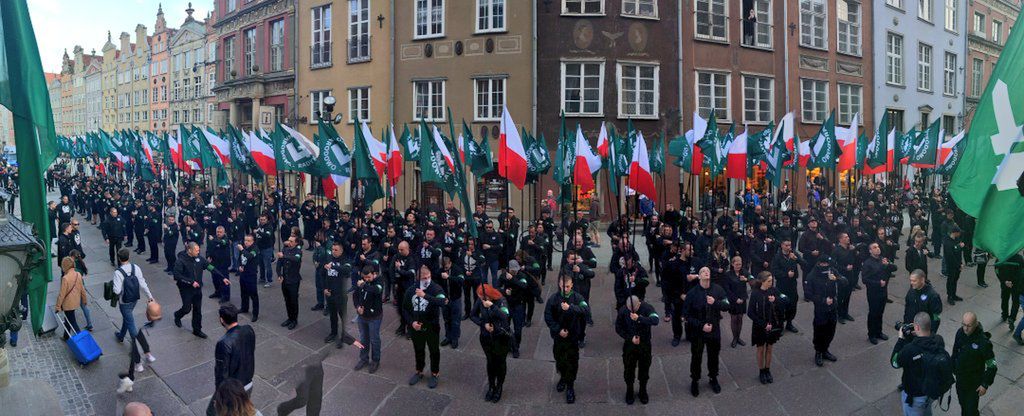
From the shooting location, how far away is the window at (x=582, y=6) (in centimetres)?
2297

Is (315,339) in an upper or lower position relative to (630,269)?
lower

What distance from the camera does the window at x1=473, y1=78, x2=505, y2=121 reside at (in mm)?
23766

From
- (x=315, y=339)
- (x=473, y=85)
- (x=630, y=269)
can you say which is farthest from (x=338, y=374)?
(x=473, y=85)

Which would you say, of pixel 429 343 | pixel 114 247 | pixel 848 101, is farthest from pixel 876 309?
pixel 848 101

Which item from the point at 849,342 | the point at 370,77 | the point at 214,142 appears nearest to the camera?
the point at 849,342

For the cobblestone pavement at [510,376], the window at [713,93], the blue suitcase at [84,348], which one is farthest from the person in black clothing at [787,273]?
the window at [713,93]

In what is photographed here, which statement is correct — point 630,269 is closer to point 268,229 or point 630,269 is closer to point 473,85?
point 268,229

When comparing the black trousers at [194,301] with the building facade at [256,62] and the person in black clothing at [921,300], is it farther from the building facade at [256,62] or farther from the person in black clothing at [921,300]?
the building facade at [256,62]

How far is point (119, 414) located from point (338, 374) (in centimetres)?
273

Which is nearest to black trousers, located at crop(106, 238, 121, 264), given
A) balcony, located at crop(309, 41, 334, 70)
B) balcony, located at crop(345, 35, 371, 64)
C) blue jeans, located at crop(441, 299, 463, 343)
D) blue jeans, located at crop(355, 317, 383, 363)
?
blue jeans, located at crop(355, 317, 383, 363)

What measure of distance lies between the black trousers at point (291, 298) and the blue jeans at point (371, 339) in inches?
94.1

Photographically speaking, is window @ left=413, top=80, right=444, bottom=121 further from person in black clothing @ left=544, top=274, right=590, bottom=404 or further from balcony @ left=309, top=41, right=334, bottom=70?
person in black clothing @ left=544, top=274, right=590, bottom=404

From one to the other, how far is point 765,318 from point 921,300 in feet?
7.53

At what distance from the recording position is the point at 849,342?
10039 millimetres
